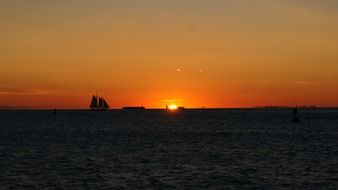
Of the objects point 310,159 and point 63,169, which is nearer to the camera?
point 63,169

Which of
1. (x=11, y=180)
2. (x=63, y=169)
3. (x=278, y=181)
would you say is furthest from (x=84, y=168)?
(x=278, y=181)

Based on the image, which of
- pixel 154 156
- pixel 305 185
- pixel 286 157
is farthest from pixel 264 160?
pixel 305 185

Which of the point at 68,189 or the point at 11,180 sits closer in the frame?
the point at 68,189

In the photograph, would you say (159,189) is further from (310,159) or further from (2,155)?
(2,155)

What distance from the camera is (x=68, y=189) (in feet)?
126

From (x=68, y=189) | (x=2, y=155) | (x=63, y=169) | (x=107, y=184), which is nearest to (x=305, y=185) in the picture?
(x=107, y=184)

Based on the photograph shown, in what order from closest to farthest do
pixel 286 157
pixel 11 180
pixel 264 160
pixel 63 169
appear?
pixel 11 180
pixel 63 169
pixel 264 160
pixel 286 157

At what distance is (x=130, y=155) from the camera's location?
6362 cm

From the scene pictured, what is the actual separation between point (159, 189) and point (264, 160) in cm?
2204

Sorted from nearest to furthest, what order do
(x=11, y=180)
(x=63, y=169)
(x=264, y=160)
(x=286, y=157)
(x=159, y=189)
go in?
(x=159, y=189)
(x=11, y=180)
(x=63, y=169)
(x=264, y=160)
(x=286, y=157)

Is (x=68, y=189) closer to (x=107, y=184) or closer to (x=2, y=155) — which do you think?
(x=107, y=184)

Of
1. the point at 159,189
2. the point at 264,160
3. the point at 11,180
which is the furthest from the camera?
the point at 264,160

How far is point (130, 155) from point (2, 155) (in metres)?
14.3

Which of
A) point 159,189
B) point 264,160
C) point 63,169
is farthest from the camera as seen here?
point 264,160
